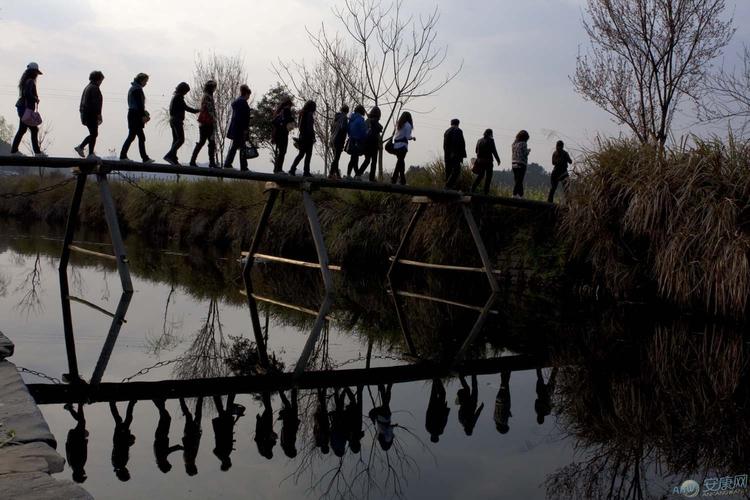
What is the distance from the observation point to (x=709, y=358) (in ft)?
31.0

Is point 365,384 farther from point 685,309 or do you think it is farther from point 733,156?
point 733,156

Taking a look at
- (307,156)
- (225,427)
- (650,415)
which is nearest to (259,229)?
(307,156)

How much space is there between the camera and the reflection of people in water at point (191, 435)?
5277mm

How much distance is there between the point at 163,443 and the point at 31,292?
8.70 metres

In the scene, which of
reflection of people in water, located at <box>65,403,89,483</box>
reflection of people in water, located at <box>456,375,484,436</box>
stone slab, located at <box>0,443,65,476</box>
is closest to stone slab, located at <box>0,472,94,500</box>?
stone slab, located at <box>0,443,65,476</box>

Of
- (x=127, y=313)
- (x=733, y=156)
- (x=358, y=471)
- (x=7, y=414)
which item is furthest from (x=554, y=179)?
(x=7, y=414)

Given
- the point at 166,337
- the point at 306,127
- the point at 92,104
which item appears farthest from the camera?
the point at 306,127

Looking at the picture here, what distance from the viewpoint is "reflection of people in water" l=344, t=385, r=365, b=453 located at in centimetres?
598

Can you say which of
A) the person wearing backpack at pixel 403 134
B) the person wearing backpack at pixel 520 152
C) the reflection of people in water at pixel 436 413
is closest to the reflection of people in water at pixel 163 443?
the reflection of people in water at pixel 436 413

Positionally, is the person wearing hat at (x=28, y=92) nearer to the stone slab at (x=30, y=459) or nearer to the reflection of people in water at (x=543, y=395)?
the stone slab at (x=30, y=459)

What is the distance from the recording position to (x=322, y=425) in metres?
6.32

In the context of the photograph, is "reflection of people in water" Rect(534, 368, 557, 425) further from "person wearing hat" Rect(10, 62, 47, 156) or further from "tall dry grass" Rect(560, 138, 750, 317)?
"person wearing hat" Rect(10, 62, 47, 156)

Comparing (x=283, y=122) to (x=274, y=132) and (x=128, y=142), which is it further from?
(x=128, y=142)

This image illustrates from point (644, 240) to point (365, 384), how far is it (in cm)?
811
